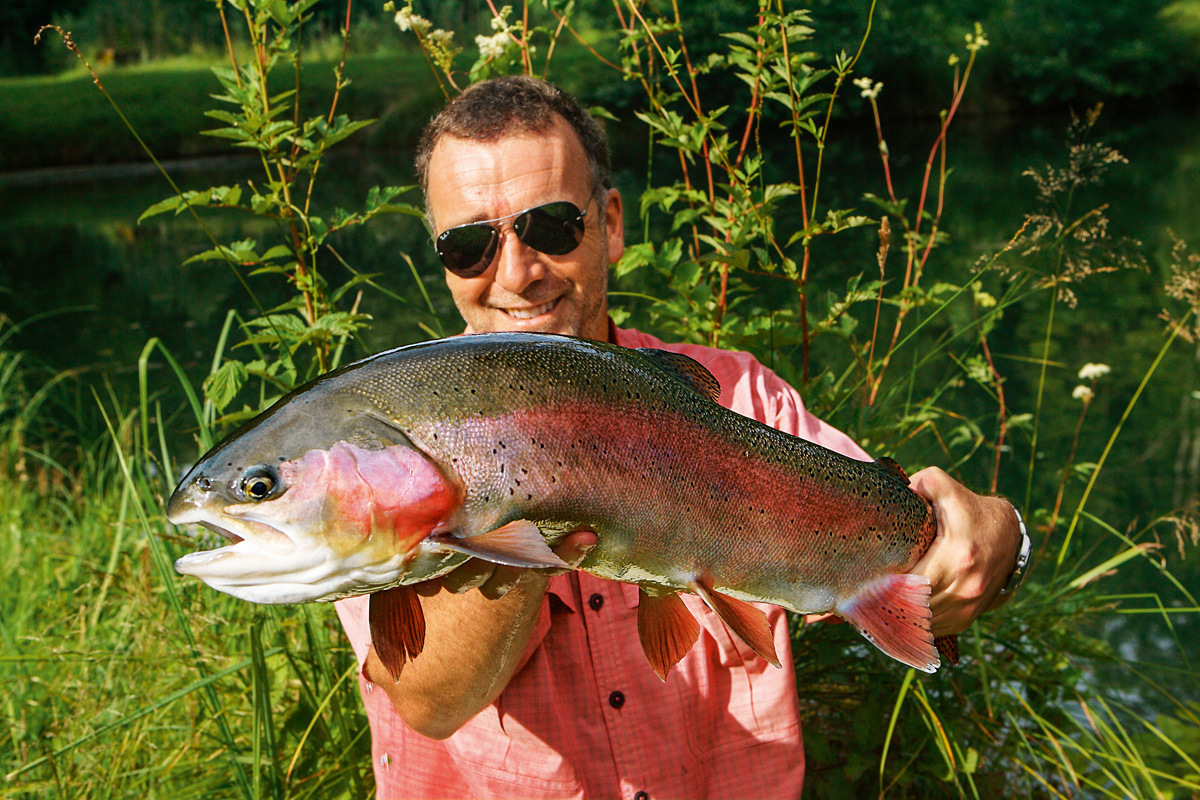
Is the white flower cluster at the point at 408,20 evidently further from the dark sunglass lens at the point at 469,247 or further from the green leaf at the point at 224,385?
the green leaf at the point at 224,385

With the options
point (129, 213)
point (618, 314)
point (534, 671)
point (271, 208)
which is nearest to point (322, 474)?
point (534, 671)

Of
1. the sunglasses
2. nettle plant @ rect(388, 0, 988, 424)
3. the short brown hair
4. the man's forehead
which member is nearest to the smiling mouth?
the sunglasses

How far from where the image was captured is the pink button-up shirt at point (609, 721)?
2.19 meters

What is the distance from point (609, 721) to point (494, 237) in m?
1.17

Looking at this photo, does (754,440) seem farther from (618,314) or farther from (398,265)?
(398,265)

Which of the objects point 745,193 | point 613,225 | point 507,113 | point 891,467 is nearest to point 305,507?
point 891,467

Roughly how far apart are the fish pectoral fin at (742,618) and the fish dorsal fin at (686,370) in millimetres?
312

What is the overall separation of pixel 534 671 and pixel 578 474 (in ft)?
3.07

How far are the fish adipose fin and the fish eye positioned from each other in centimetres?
67

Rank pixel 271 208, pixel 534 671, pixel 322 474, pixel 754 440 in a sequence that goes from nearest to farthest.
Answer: pixel 322 474, pixel 754 440, pixel 534 671, pixel 271 208

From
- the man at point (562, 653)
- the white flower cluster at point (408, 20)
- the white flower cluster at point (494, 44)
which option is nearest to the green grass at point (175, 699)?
the man at point (562, 653)

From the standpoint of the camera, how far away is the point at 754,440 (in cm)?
156

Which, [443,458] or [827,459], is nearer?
[443,458]

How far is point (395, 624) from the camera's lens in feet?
4.74
